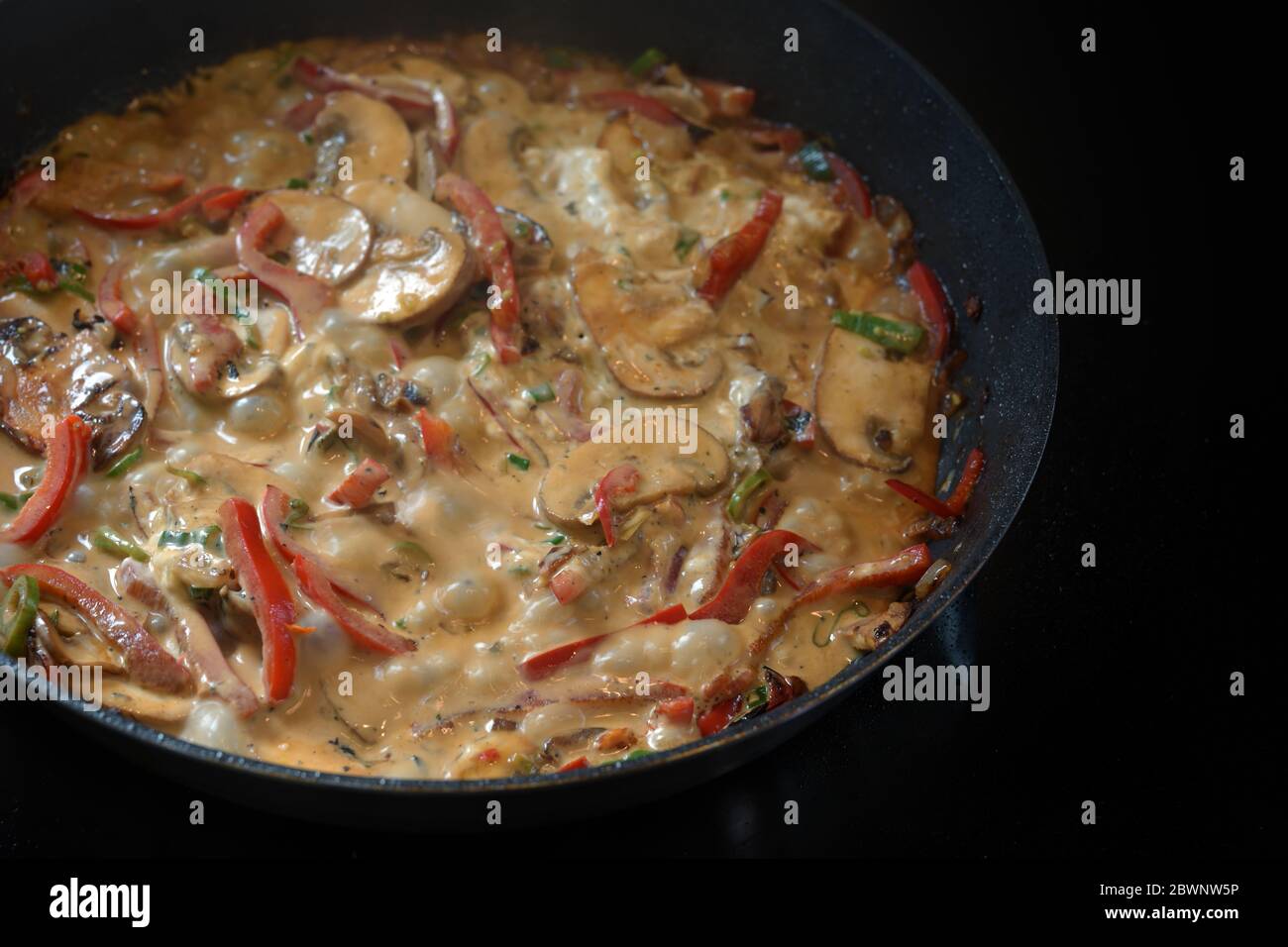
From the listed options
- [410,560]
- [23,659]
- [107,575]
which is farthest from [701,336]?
[23,659]

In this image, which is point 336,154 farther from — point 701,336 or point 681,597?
point 681,597

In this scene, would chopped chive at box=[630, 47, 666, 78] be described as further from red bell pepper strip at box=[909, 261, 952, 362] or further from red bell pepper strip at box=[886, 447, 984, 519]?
red bell pepper strip at box=[886, 447, 984, 519]

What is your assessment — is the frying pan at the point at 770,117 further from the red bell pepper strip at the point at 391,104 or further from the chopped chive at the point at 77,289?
the chopped chive at the point at 77,289

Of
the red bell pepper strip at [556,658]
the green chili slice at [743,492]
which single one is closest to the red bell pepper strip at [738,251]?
the green chili slice at [743,492]

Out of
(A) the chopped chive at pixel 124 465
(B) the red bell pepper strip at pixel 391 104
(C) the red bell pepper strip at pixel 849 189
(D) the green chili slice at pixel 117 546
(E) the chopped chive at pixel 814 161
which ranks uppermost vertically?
(B) the red bell pepper strip at pixel 391 104

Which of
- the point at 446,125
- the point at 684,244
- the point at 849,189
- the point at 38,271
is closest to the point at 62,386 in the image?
the point at 38,271

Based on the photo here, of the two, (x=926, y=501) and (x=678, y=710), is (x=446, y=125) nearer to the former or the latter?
(x=926, y=501)

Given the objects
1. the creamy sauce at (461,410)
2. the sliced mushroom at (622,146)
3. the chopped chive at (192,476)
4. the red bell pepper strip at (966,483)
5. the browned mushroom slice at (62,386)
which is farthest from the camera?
the sliced mushroom at (622,146)
